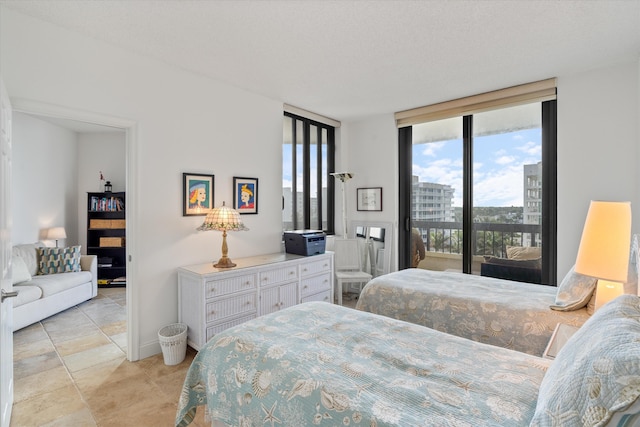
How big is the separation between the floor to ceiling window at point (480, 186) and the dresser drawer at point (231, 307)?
2358 millimetres

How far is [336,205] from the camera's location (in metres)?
4.91

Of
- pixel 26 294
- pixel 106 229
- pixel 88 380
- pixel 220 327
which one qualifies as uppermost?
pixel 106 229

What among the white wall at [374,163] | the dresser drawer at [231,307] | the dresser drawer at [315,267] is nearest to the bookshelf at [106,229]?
the dresser drawer at [231,307]

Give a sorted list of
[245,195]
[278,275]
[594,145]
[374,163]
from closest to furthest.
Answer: [594,145] → [278,275] → [245,195] → [374,163]

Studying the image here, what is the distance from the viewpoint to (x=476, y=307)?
2285 mm

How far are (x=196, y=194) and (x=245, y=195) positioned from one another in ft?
1.83

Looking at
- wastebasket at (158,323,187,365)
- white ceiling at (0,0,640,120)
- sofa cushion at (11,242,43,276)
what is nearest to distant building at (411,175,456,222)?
white ceiling at (0,0,640,120)

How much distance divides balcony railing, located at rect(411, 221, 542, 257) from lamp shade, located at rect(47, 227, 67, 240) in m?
5.23

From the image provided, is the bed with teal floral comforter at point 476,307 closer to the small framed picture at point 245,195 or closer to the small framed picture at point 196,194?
the small framed picture at point 245,195

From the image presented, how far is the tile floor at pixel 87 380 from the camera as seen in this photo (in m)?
1.97

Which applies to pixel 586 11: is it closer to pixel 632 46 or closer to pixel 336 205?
pixel 632 46

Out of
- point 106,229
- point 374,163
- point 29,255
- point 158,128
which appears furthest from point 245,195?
point 106,229

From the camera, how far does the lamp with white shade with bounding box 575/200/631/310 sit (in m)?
1.66

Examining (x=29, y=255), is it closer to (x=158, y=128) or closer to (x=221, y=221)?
(x=158, y=128)
